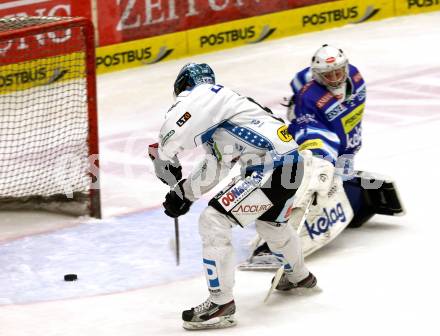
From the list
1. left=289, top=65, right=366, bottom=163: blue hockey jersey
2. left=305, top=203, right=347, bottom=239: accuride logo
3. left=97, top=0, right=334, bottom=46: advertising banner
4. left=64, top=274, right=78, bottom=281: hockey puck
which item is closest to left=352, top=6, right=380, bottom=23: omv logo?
left=97, top=0, right=334, bottom=46: advertising banner

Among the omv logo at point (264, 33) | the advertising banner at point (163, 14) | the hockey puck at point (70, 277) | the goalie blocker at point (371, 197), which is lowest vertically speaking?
the omv logo at point (264, 33)

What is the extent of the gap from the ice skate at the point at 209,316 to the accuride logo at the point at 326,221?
115cm

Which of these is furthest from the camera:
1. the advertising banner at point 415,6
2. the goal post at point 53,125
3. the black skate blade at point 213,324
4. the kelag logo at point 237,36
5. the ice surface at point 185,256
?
the advertising banner at point 415,6

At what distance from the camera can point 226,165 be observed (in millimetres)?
6215

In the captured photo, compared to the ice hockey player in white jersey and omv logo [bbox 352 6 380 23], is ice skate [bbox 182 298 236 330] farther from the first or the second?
omv logo [bbox 352 6 380 23]

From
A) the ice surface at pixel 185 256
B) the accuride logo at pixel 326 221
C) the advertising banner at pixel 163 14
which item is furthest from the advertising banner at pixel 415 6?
the accuride logo at pixel 326 221

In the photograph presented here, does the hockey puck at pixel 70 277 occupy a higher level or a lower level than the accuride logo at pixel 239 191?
lower

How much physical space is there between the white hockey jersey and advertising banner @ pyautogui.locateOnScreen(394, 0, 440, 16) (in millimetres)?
7737

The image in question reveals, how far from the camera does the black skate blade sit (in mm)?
6047

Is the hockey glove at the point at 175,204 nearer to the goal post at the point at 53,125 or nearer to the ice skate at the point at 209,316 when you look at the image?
the ice skate at the point at 209,316

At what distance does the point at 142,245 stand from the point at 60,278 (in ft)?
2.43

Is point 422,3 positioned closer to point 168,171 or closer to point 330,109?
point 330,109

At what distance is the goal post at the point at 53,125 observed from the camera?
26.8 feet

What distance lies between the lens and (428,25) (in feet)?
43.1
